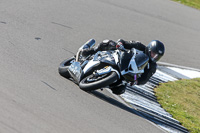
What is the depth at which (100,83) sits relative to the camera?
713 cm

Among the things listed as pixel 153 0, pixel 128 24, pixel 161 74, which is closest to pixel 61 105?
pixel 161 74

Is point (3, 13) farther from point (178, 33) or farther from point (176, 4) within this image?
point (176, 4)

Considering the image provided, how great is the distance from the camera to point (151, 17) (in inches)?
627

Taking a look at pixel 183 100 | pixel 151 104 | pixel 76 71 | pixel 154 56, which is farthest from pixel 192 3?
pixel 76 71

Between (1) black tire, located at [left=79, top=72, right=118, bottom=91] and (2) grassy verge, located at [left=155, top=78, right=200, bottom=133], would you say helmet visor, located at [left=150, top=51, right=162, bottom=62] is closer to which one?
(1) black tire, located at [left=79, top=72, right=118, bottom=91]

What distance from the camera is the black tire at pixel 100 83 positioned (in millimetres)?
7145

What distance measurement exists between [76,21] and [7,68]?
5.66m

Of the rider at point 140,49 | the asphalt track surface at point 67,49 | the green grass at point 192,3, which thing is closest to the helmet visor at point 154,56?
the rider at point 140,49

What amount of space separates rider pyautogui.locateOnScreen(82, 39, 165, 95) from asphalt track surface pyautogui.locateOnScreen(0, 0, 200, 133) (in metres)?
0.35

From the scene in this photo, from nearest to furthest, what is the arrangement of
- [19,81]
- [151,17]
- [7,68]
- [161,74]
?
[19,81], [7,68], [161,74], [151,17]

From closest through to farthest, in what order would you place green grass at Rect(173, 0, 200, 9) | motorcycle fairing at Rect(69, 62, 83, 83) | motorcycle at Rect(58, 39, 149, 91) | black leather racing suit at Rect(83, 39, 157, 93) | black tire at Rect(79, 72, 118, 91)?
1. black tire at Rect(79, 72, 118, 91)
2. motorcycle at Rect(58, 39, 149, 91)
3. motorcycle fairing at Rect(69, 62, 83, 83)
4. black leather racing suit at Rect(83, 39, 157, 93)
5. green grass at Rect(173, 0, 200, 9)

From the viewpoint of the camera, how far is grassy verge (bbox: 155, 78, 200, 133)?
851 cm

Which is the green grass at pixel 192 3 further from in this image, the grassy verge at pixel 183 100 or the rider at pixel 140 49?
the rider at pixel 140 49

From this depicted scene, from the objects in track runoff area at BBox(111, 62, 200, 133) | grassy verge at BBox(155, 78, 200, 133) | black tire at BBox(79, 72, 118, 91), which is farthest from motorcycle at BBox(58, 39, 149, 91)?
grassy verge at BBox(155, 78, 200, 133)
